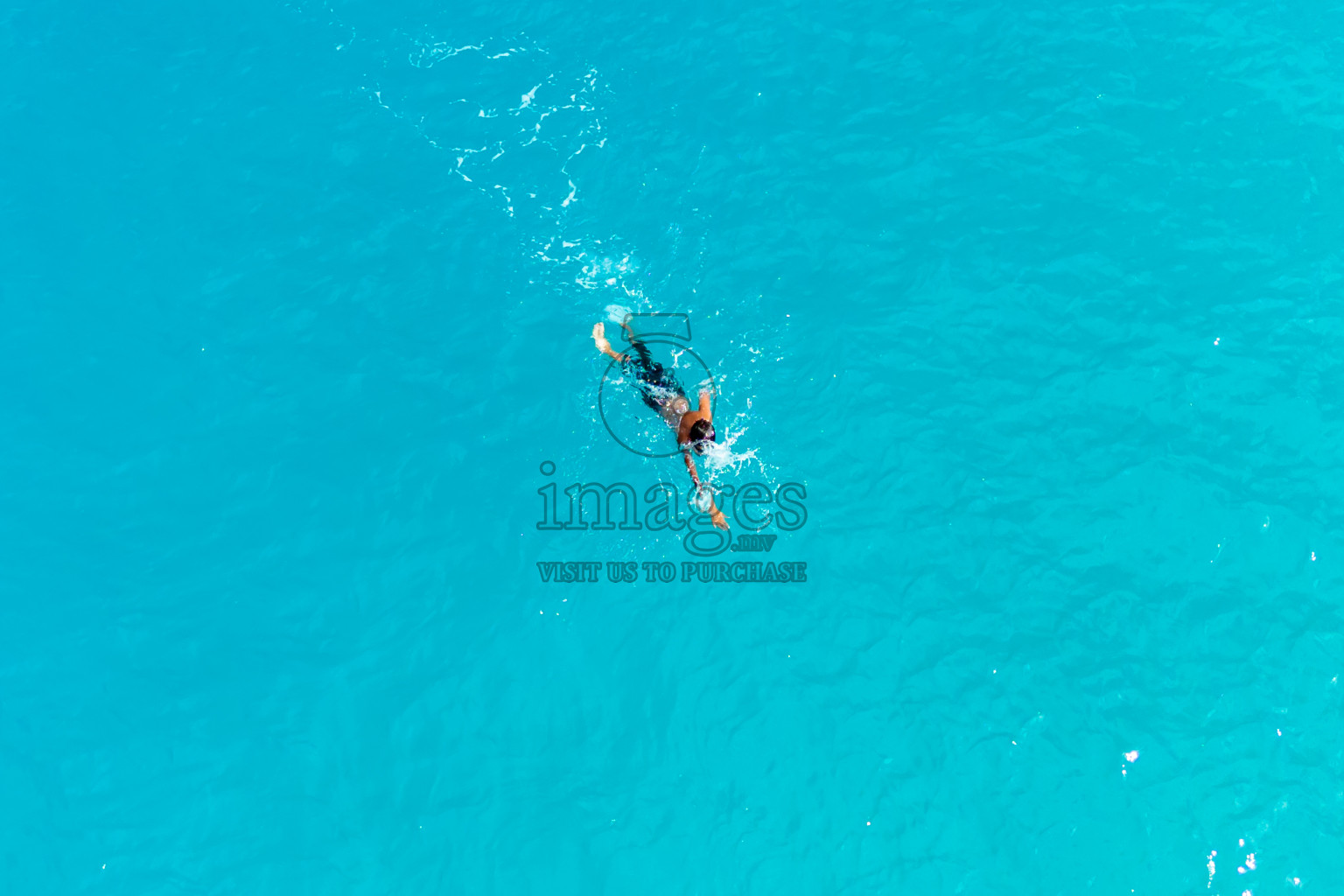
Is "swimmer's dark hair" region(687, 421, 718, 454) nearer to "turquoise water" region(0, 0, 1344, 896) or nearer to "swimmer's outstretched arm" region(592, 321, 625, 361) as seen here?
"turquoise water" region(0, 0, 1344, 896)

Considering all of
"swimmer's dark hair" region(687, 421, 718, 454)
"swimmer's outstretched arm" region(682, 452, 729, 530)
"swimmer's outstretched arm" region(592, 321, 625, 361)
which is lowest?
"swimmer's outstretched arm" region(682, 452, 729, 530)

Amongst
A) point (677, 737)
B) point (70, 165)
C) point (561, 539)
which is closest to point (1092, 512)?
point (677, 737)

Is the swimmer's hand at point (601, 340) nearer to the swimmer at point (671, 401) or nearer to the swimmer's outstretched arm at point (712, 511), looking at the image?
the swimmer at point (671, 401)

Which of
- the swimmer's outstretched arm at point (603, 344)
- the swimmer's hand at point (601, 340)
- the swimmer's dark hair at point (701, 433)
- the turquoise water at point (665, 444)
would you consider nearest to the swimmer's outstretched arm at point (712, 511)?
the swimmer's dark hair at point (701, 433)

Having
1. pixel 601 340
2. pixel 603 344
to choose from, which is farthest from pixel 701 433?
pixel 601 340

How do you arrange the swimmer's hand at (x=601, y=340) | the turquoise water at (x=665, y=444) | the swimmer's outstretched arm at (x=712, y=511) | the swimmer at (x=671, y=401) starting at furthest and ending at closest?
the swimmer's hand at (x=601, y=340)
the swimmer's outstretched arm at (x=712, y=511)
the swimmer at (x=671, y=401)
the turquoise water at (x=665, y=444)

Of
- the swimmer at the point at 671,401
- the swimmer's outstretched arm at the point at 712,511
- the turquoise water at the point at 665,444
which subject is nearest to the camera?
the turquoise water at the point at 665,444

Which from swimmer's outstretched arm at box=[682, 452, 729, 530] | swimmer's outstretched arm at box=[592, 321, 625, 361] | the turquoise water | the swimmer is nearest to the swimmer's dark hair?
the swimmer
